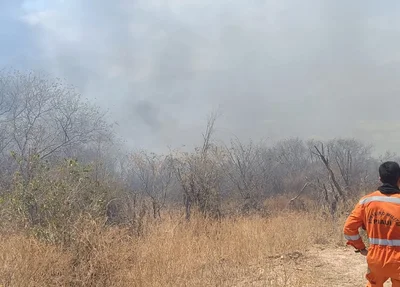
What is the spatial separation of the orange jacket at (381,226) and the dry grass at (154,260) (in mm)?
1993

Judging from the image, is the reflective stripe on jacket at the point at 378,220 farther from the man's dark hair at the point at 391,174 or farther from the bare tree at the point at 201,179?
the bare tree at the point at 201,179

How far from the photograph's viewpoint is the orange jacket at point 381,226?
122 inches

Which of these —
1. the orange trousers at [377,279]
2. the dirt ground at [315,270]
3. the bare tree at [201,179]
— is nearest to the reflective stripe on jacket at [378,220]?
the orange trousers at [377,279]

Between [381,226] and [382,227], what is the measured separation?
1 centimetres

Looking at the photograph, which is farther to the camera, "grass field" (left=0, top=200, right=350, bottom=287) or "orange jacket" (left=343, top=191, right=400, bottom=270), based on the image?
"grass field" (left=0, top=200, right=350, bottom=287)

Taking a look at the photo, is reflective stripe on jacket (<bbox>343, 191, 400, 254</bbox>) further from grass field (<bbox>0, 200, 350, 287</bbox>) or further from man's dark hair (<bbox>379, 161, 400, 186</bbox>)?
grass field (<bbox>0, 200, 350, 287</bbox>)

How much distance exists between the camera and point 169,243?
7.31 meters

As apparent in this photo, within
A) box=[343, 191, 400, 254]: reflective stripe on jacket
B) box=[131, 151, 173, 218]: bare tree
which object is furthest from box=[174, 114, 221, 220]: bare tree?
box=[343, 191, 400, 254]: reflective stripe on jacket

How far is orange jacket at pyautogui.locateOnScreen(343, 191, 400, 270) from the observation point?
3.10 m

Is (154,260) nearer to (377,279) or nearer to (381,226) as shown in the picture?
(377,279)

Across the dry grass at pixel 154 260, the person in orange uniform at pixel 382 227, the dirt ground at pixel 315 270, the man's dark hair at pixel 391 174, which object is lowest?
the dirt ground at pixel 315 270

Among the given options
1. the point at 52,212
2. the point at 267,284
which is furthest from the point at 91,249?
the point at 267,284

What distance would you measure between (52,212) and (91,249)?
1.61m

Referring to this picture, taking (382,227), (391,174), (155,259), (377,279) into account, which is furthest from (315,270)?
(391,174)
